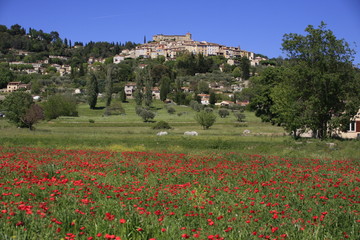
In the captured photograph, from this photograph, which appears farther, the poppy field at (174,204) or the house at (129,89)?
the house at (129,89)

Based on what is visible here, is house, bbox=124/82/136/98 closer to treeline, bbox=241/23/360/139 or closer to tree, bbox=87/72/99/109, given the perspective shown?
tree, bbox=87/72/99/109

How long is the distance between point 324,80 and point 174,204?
30559mm

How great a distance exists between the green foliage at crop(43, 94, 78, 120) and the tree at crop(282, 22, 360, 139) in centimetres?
6065

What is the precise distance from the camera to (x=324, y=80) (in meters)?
35.9

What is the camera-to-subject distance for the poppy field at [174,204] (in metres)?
6.86

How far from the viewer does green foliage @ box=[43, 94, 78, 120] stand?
86825mm

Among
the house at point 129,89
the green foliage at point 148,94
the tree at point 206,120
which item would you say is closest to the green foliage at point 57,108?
the green foliage at point 148,94

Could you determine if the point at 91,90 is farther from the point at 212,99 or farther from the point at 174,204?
the point at 174,204

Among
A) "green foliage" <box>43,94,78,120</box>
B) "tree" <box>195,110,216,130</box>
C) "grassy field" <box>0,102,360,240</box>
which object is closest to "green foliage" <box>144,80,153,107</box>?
"green foliage" <box>43,94,78,120</box>

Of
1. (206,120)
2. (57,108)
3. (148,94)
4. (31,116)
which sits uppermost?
(148,94)

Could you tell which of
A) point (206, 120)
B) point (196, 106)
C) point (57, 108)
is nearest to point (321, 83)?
point (206, 120)

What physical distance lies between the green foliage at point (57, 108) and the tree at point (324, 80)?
60649mm

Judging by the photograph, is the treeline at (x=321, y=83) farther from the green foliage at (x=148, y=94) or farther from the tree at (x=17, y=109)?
the green foliage at (x=148, y=94)

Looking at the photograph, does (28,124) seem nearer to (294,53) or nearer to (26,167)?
(294,53)
